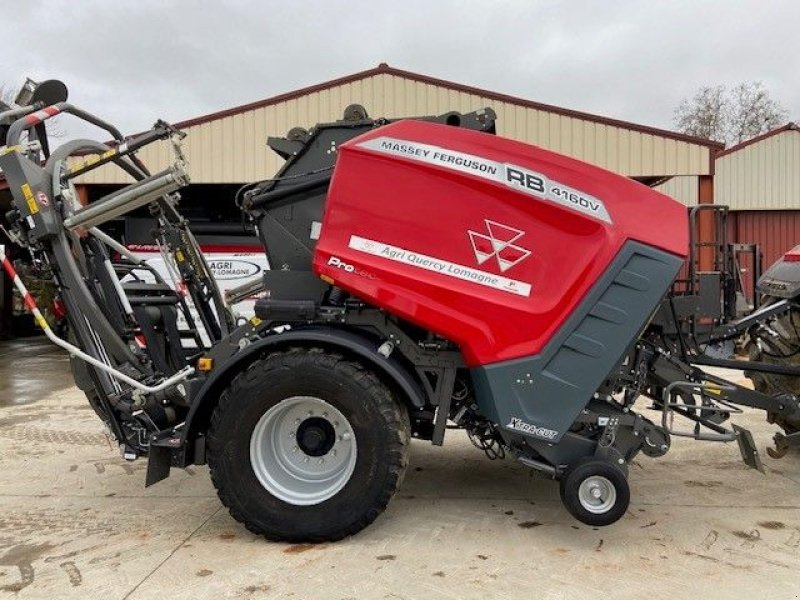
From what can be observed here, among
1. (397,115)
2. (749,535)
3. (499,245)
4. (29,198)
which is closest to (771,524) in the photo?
(749,535)

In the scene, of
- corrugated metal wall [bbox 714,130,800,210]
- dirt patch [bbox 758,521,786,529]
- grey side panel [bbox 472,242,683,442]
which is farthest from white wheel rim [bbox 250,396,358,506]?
corrugated metal wall [bbox 714,130,800,210]

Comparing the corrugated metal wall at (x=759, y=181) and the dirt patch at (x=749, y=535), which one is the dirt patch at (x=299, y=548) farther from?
the corrugated metal wall at (x=759, y=181)

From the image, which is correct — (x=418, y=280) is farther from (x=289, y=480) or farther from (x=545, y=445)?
(x=289, y=480)

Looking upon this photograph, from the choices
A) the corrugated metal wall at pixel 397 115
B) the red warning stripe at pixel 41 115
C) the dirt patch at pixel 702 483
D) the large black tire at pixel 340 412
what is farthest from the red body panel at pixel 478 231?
the corrugated metal wall at pixel 397 115

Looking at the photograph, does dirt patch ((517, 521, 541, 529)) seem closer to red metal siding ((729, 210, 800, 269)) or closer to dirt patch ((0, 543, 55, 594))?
dirt patch ((0, 543, 55, 594))

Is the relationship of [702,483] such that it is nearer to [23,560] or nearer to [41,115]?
[23,560]

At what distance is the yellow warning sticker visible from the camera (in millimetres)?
3703

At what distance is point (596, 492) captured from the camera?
3.38m

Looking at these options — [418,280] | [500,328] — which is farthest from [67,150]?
[500,328]

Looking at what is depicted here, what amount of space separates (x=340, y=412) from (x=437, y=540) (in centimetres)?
86

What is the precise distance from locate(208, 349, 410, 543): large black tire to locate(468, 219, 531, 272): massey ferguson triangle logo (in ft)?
2.73

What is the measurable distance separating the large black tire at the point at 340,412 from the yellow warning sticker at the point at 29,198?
1.43 meters

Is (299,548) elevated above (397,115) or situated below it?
below

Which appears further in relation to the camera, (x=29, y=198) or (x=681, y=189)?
(x=681, y=189)
